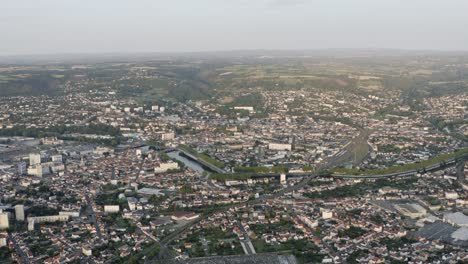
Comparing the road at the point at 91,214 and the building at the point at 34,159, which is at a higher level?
the building at the point at 34,159

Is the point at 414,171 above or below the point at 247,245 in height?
below

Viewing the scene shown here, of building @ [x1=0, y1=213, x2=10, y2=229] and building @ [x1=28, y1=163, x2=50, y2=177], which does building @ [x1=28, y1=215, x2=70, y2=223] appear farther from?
building @ [x1=28, y1=163, x2=50, y2=177]

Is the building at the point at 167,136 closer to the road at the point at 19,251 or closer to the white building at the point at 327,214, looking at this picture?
the white building at the point at 327,214

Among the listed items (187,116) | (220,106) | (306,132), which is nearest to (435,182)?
(306,132)

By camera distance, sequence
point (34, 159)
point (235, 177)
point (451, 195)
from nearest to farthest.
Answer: point (451, 195), point (235, 177), point (34, 159)

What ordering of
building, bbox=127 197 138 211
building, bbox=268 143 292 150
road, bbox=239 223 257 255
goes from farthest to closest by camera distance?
building, bbox=268 143 292 150, building, bbox=127 197 138 211, road, bbox=239 223 257 255

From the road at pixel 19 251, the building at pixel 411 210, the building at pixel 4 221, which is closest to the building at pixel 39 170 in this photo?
the building at pixel 4 221

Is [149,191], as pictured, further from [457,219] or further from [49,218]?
[457,219]

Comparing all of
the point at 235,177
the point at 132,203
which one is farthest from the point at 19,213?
the point at 235,177

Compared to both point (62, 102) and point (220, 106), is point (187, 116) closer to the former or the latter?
point (220, 106)

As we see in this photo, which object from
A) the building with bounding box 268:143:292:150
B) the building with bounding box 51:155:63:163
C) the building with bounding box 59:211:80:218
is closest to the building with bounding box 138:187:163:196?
the building with bounding box 59:211:80:218
